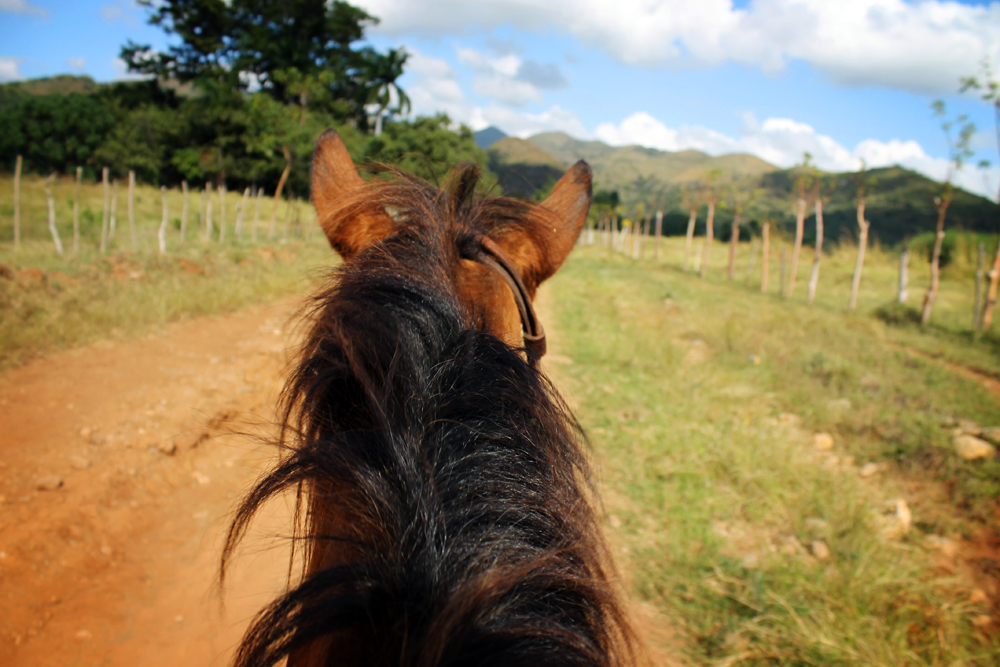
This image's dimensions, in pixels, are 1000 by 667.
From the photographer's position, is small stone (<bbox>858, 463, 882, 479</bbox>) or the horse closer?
the horse

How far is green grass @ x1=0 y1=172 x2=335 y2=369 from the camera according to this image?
659 cm

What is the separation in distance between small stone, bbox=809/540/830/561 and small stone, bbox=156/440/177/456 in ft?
17.7

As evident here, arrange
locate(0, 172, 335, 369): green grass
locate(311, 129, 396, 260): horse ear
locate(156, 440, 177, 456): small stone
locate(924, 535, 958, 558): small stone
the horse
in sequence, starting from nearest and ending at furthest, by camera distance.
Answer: the horse, locate(311, 129, 396, 260): horse ear, locate(924, 535, 958, 558): small stone, locate(156, 440, 177, 456): small stone, locate(0, 172, 335, 369): green grass

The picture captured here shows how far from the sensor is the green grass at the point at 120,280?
21.6 feet

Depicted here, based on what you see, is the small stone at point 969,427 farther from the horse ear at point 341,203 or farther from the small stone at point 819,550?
the horse ear at point 341,203

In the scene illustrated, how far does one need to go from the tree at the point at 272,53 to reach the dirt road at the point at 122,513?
40128mm

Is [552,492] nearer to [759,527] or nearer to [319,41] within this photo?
[759,527]

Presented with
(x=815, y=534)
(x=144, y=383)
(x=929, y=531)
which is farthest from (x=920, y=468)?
(x=144, y=383)

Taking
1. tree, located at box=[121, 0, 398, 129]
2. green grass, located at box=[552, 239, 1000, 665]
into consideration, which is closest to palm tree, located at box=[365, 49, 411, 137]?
tree, located at box=[121, 0, 398, 129]

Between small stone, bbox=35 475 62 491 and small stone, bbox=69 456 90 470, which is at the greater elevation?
small stone, bbox=69 456 90 470

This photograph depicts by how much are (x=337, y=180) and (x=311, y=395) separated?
3.89 ft

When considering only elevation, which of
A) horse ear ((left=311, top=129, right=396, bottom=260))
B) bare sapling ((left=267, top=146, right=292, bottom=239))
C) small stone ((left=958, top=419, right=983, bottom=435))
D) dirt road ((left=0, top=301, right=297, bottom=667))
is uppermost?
bare sapling ((left=267, top=146, right=292, bottom=239))

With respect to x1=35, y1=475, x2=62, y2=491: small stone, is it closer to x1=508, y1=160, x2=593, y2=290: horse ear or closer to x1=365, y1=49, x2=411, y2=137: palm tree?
x1=508, y1=160, x2=593, y2=290: horse ear

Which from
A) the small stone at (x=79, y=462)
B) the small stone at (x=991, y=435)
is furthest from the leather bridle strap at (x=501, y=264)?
the small stone at (x=991, y=435)
